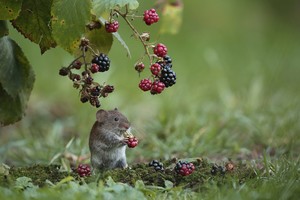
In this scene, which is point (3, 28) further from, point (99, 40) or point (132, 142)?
point (132, 142)

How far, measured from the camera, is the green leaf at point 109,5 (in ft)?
13.5

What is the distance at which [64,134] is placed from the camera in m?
7.15

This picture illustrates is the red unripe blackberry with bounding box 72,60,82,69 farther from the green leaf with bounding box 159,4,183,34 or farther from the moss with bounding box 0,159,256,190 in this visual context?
the green leaf with bounding box 159,4,183,34

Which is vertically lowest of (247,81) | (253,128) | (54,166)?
(54,166)

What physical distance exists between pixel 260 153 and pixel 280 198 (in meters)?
2.16

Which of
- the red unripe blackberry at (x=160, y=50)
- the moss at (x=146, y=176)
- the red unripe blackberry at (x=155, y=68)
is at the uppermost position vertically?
the red unripe blackberry at (x=160, y=50)

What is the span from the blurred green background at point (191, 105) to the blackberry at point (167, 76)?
301 mm

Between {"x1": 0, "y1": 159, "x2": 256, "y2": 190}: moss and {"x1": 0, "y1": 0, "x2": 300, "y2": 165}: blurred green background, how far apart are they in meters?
0.80

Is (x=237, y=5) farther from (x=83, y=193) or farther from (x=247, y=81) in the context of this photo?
(x=83, y=193)

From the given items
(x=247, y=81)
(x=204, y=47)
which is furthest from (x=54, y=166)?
(x=204, y=47)

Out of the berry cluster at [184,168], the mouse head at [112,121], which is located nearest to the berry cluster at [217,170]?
the berry cluster at [184,168]

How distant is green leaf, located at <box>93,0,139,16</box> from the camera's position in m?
4.11

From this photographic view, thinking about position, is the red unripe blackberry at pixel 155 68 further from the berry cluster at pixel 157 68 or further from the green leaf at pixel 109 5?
the green leaf at pixel 109 5

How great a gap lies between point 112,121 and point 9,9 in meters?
1.05
